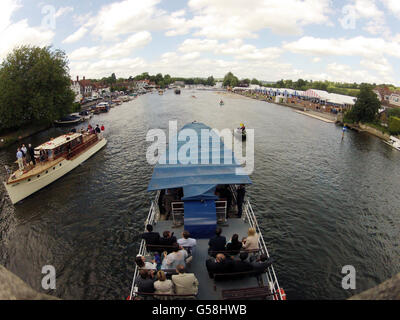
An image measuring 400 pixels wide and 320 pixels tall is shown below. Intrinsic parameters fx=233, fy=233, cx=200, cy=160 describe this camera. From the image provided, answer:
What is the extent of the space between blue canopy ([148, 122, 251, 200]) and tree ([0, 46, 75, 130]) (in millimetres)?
37019

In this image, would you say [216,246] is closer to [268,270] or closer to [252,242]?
[252,242]

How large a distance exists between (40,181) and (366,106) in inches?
2513

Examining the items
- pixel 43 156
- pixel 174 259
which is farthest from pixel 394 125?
pixel 43 156

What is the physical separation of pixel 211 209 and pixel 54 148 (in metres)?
21.9

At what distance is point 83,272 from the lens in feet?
44.5

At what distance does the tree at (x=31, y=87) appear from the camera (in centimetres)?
3941

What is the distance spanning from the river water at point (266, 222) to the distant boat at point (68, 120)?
19886mm

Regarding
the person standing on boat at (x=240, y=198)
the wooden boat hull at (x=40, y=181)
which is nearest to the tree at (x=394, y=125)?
the person standing on boat at (x=240, y=198)

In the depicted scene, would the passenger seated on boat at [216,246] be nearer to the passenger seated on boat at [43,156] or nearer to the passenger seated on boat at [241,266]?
the passenger seated on boat at [241,266]

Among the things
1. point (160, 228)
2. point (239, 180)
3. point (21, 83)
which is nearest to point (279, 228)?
point (239, 180)

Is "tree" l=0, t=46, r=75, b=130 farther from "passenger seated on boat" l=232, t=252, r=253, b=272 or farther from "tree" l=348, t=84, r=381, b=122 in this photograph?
"tree" l=348, t=84, r=381, b=122

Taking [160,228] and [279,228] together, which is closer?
[160,228]

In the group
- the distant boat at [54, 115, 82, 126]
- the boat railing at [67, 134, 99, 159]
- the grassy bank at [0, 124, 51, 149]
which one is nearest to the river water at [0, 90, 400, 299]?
the boat railing at [67, 134, 99, 159]

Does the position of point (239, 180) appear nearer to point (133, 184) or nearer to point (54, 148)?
point (133, 184)
